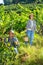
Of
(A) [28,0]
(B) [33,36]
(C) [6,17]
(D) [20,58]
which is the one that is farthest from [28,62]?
(A) [28,0]

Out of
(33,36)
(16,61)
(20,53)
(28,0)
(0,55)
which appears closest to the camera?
(0,55)

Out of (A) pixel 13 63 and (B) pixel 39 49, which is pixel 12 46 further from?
(B) pixel 39 49

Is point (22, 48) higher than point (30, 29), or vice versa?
point (22, 48)

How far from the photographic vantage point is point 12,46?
37.0 ft

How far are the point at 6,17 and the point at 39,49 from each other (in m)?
2.84

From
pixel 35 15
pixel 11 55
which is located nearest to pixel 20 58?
pixel 11 55

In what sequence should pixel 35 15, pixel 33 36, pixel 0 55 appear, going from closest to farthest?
pixel 0 55, pixel 33 36, pixel 35 15

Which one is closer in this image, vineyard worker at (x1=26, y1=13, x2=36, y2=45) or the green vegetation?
the green vegetation

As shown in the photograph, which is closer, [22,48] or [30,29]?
[22,48]

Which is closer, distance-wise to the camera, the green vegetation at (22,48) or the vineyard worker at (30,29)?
the green vegetation at (22,48)

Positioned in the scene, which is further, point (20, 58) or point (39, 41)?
point (39, 41)

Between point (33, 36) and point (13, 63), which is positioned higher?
point (13, 63)

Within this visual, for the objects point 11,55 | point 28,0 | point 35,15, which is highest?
point 11,55

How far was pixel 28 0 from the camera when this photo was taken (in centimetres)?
3991
